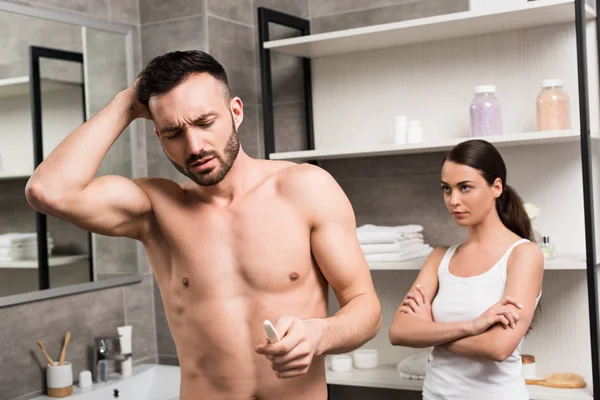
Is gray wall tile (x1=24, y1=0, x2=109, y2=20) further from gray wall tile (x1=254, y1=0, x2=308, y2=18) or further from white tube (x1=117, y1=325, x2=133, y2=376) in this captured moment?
white tube (x1=117, y1=325, x2=133, y2=376)

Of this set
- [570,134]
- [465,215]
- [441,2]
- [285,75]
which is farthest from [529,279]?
[285,75]

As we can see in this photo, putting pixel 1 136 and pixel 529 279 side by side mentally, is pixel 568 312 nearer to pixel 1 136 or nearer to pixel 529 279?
pixel 529 279

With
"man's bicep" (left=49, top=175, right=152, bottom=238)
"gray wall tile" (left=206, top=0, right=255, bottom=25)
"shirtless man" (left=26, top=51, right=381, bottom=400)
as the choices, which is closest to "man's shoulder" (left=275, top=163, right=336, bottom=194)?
"shirtless man" (left=26, top=51, right=381, bottom=400)

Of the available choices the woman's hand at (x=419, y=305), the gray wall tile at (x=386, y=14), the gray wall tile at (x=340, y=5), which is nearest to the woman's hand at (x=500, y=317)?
the woman's hand at (x=419, y=305)

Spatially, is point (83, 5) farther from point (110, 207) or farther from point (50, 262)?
point (110, 207)

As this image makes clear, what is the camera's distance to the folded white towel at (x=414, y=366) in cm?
275

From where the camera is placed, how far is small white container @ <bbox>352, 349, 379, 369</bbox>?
2977mm

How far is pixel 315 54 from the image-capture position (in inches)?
124

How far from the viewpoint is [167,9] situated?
3129mm

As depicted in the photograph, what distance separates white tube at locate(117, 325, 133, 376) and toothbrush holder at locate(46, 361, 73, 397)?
0.27 metres

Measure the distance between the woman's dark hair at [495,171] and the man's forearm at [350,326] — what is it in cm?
86

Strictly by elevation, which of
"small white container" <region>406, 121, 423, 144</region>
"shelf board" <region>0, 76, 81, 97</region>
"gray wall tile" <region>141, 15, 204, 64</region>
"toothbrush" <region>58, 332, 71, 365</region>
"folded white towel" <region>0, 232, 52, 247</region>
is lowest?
"toothbrush" <region>58, 332, 71, 365</region>

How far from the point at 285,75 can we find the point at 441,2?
70 centimetres

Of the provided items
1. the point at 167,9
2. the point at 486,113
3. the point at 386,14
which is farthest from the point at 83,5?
the point at 486,113
